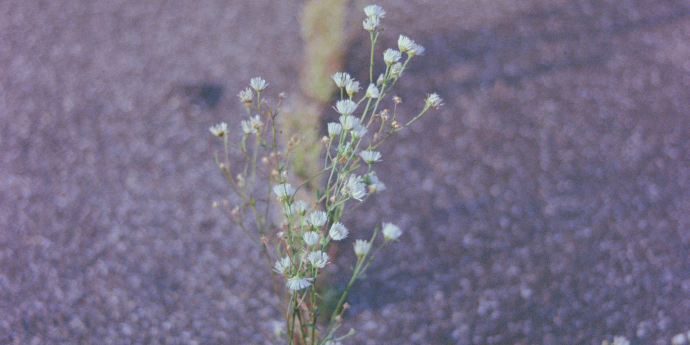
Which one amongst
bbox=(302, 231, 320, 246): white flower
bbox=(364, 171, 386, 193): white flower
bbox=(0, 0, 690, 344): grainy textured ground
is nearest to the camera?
bbox=(302, 231, 320, 246): white flower

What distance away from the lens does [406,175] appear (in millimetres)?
2258

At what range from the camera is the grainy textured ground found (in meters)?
1.71

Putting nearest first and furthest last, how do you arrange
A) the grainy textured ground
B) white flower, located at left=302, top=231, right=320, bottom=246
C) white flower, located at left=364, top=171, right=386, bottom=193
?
white flower, located at left=302, top=231, right=320, bottom=246
white flower, located at left=364, top=171, right=386, bottom=193
the grainy textured ground

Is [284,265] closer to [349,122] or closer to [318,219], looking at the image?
[318,219]

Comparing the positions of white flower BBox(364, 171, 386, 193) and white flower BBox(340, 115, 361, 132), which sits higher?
white flower BBox(340, 115, 361, 132)

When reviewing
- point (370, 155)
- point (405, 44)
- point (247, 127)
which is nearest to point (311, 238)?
point (370, 155)

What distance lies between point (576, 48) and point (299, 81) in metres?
1.63

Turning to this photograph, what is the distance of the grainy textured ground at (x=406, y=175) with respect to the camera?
171 centimetres

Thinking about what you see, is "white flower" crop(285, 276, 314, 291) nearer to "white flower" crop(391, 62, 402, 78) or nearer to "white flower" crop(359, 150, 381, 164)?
"white flower" crop(359, 150, 381, 164)

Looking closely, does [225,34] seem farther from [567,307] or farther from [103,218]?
[567,307]

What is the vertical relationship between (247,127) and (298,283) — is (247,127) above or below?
above

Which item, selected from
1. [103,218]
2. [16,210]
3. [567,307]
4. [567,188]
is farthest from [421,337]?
[16,210]

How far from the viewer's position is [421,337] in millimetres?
1640

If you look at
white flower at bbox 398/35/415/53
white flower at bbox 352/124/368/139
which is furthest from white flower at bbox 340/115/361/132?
white flower at bbox 398/35/415/53
